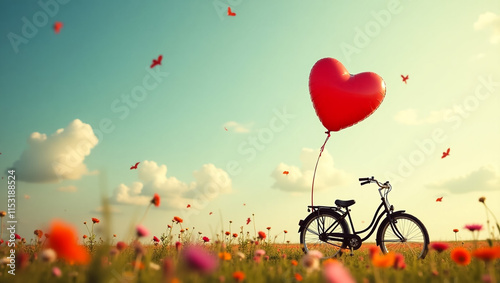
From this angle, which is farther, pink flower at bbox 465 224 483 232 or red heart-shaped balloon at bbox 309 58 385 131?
red heart-shaped balloon at bbox 309 58 385 131

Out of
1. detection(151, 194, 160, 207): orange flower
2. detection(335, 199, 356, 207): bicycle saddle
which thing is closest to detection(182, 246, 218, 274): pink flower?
detection(151, 194, 160, 207): orange flower

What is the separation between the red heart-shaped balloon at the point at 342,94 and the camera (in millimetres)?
5828

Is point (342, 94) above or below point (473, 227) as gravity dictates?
above

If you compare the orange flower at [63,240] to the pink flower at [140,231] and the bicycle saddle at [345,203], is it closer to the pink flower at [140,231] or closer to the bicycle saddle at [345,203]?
the pink flower at [140,231]

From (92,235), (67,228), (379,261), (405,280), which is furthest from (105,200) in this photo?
(92,235)

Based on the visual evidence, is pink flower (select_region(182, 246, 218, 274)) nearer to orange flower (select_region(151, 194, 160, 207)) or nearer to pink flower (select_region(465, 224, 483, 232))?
orange flower (select_region(151, 194, 160, 207))

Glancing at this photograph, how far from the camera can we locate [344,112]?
588cm

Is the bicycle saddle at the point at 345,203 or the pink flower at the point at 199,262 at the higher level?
the bicycle saddle at the point at 345,203

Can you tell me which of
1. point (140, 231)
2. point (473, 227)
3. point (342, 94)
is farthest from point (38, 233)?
point (473, 227)

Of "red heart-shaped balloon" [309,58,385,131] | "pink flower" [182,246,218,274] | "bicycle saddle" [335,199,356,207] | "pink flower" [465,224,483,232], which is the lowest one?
"pink flower" [465,224,483,232]

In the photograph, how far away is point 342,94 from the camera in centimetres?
584

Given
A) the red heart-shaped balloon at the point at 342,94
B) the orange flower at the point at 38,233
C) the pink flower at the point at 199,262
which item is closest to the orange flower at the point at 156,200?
the pink flower at the point at 199,262

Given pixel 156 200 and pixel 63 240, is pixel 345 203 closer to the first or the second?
pixel 156 200

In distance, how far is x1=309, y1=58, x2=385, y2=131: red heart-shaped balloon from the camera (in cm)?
583
